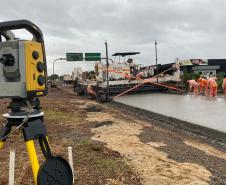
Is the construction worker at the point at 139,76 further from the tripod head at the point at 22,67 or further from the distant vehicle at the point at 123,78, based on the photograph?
the tripod head at the point at 22,67

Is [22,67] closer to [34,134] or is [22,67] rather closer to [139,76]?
[34,134]

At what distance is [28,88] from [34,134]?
426mm

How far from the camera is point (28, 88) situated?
3.49m

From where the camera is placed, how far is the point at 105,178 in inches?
233

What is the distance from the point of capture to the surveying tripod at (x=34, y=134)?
3.55 meters

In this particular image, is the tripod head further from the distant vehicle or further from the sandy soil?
the distant vehicle

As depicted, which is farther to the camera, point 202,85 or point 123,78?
point 123,78

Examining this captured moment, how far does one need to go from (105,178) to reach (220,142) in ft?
19.9

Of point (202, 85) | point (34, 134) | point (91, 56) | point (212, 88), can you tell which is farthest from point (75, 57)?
point (34, 134)

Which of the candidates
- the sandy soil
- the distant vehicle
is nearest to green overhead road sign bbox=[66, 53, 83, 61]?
the distant vehicle

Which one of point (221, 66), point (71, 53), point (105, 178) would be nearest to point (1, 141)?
point (105, 178)

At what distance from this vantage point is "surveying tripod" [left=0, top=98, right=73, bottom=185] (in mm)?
3555

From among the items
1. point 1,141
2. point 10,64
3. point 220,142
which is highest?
point 10,64

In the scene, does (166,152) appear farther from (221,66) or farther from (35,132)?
(221,66)
